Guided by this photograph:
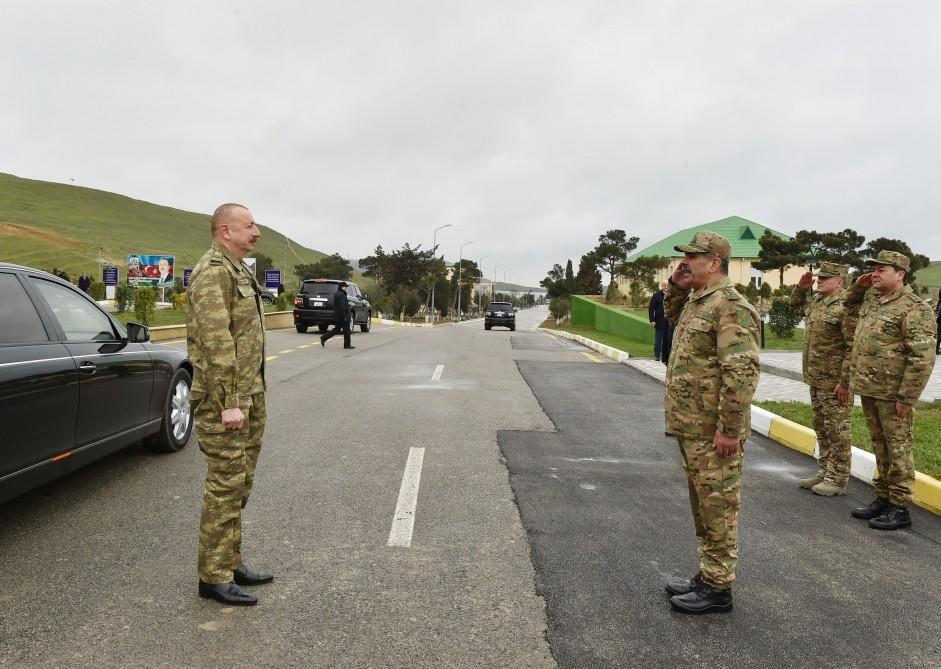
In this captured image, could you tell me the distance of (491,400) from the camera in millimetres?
9266

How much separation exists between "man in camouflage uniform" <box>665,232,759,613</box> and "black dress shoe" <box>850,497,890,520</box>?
216 centimetres

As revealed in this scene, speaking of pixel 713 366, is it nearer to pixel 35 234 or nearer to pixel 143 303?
pixel 143 303

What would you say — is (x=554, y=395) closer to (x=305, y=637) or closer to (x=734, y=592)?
(x=734, y=592)

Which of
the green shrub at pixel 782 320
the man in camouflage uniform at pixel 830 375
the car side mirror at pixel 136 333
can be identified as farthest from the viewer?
the green shrub at pixel 782 320

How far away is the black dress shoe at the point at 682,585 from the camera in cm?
329

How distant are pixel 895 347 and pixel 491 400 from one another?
215 inches

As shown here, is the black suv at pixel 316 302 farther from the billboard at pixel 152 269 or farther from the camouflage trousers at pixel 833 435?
the camouflage trousers at pixel 833 435

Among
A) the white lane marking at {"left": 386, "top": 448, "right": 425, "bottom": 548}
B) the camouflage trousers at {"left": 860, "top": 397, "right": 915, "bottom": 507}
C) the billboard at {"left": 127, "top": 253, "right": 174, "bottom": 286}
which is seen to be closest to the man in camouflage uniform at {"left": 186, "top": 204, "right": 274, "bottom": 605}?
the white lane marking at {"left": 386, "top": 448, "right": 425, "bottom": 548}

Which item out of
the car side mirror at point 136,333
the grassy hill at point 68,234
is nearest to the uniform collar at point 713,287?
the car side mirror at point 136,333

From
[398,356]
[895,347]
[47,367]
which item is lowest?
[398,356]

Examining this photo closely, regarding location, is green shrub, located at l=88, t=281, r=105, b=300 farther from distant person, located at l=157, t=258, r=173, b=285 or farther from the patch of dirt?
the patch of dirt

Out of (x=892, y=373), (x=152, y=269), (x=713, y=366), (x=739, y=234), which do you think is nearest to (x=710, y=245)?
(x=713, y=366)

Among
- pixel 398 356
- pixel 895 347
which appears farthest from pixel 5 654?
pixel 398 356

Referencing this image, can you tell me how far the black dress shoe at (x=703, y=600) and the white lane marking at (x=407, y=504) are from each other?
1.58 m
